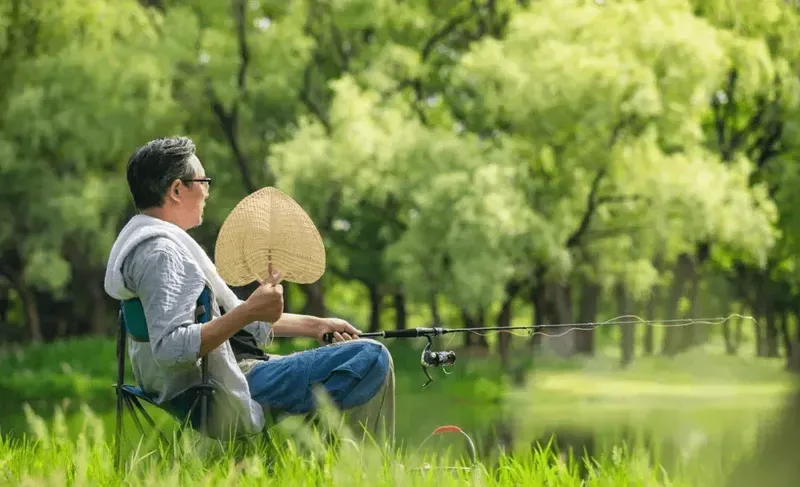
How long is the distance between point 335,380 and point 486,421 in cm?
1263

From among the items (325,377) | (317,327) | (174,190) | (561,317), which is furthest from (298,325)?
(561,317)

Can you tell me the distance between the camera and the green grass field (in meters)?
3.71

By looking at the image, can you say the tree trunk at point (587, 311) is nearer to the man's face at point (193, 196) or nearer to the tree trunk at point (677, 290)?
the tree trunk at point (677, 290)

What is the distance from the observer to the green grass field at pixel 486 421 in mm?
3713

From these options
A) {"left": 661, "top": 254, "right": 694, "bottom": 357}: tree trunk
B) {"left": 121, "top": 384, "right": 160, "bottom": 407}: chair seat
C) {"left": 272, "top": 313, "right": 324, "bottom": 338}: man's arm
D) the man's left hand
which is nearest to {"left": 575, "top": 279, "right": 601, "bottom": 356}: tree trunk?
{"left": 661, "top": 254, "right": 694, "bottom": 357}: tree trunk

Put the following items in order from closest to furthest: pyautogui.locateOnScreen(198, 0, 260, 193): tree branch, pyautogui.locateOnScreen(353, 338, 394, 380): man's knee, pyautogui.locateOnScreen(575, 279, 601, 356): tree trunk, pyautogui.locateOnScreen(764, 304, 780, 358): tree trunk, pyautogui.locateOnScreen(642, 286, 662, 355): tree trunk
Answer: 1. pyautogui.locateOnScreen(353, 338, 394, 380): man's knee
2. pyautogui.locateOnScreen(198, 0, 260, 193): tree branch
3. pyautogui.locateOnScreen(575, 279, 601, 356): tree trunk
4. pyautogui.locateOnScreen(642, 286, 662, 355): tree trunk
5. pyautogui.locateOnScreen(764, 304, 780, 358): tree trunk

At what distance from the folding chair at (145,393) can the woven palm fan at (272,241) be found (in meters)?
0.17

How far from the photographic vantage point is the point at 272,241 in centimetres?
354

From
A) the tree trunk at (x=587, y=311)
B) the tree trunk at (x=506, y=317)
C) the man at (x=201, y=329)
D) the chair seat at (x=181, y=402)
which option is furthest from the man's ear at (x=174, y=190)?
the tree trunk at (x=587, y=311)

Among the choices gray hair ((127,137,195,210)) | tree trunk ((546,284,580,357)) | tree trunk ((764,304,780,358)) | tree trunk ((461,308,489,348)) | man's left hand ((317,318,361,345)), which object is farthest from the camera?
tree trunk ((764,304,780,358))

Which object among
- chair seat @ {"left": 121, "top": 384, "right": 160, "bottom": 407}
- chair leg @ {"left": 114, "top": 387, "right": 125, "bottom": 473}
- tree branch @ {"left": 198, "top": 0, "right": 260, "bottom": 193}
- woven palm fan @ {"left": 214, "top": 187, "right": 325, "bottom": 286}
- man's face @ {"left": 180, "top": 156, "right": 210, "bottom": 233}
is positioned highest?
tree branch @ {"left": 198, "top": 0, "right": 260, "bottom": 193}

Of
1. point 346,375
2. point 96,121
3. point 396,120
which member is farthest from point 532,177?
point 346,375

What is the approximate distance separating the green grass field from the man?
0.43 ft

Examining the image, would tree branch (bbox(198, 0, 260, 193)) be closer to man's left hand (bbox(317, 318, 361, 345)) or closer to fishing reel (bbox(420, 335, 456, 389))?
man's left hand (bbox(317, 318, 361, 345))
